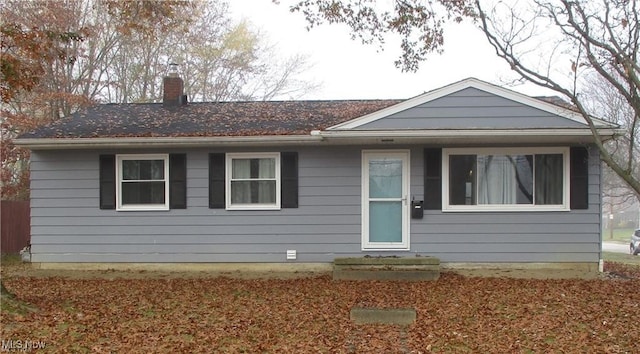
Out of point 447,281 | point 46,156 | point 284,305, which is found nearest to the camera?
point 284,305

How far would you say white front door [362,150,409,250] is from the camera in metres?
10.6

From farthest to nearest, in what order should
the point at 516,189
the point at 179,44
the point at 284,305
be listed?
the point at 179,44 < the point at 516,189 < the point at 284,305

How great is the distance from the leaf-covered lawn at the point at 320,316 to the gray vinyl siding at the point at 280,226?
88 centimetres

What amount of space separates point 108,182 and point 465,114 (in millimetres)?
6984

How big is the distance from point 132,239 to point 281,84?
19063 mm

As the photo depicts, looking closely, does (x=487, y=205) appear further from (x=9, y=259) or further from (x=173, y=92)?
(x=9, y=259)

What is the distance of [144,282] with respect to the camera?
993 centimetres

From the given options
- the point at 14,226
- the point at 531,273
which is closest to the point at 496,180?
the point at 531,273

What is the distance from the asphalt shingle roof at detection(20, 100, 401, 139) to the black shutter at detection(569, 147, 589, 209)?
3.99m

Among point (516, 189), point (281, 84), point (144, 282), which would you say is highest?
point (281, 84)

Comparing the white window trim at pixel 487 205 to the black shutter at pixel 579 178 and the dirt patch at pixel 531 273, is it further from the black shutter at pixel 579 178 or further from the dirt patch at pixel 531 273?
the dirt patch at pixel 531 273

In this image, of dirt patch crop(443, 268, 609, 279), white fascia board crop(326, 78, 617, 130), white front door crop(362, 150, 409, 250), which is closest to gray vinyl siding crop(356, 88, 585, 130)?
white fascia board crop(326, 78, 617, 130)

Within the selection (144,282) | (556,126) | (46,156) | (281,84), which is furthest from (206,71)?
(556,126)

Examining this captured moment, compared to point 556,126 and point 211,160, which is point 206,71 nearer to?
point 211,160
